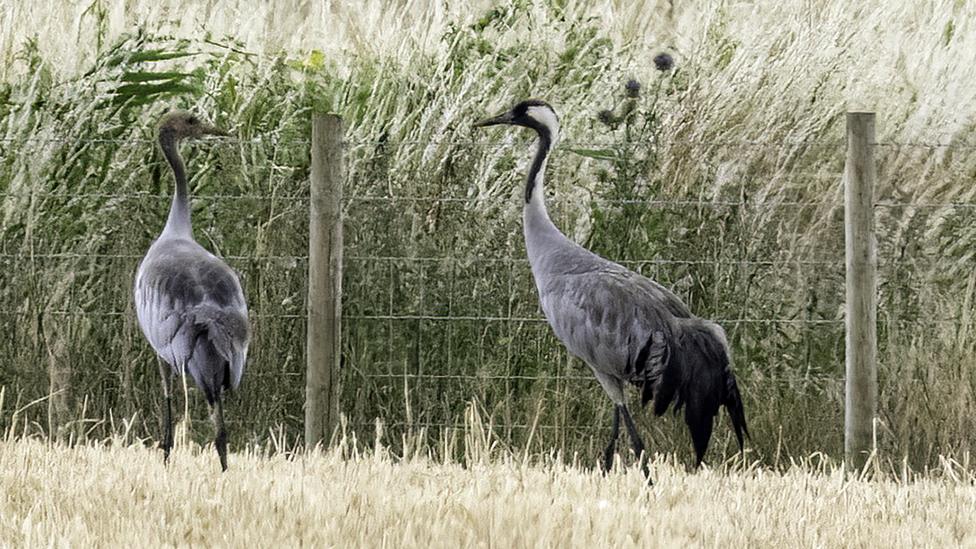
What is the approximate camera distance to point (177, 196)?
7637 mm

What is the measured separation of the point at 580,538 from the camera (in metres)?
5.21

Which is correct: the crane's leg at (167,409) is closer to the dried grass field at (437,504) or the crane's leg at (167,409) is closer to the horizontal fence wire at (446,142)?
the dried grass field at (437,504)

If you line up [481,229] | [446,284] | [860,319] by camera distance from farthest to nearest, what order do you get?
[481,229], [446,284], [860,319]

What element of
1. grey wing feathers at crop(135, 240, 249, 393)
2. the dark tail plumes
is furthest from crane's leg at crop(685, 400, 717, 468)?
grey wing feathers at crop(135, 240, 249, 393)

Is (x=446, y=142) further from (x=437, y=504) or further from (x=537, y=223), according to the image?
(x=437, y=504)

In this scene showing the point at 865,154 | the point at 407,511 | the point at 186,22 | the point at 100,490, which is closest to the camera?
the point at 407,511

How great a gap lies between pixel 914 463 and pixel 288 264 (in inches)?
120

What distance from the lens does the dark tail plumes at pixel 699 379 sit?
682 cm

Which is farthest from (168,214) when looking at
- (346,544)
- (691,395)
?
(346,544)

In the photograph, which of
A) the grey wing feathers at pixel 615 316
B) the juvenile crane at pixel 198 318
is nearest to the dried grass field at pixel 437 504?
the juvenile crane at pixel 198 318

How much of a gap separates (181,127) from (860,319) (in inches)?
126

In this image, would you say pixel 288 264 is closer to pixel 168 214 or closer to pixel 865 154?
pixel 168 214

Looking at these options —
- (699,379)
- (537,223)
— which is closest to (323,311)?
(537,223)

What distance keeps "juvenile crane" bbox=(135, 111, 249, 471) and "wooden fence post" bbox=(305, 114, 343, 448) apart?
0.58 meters
